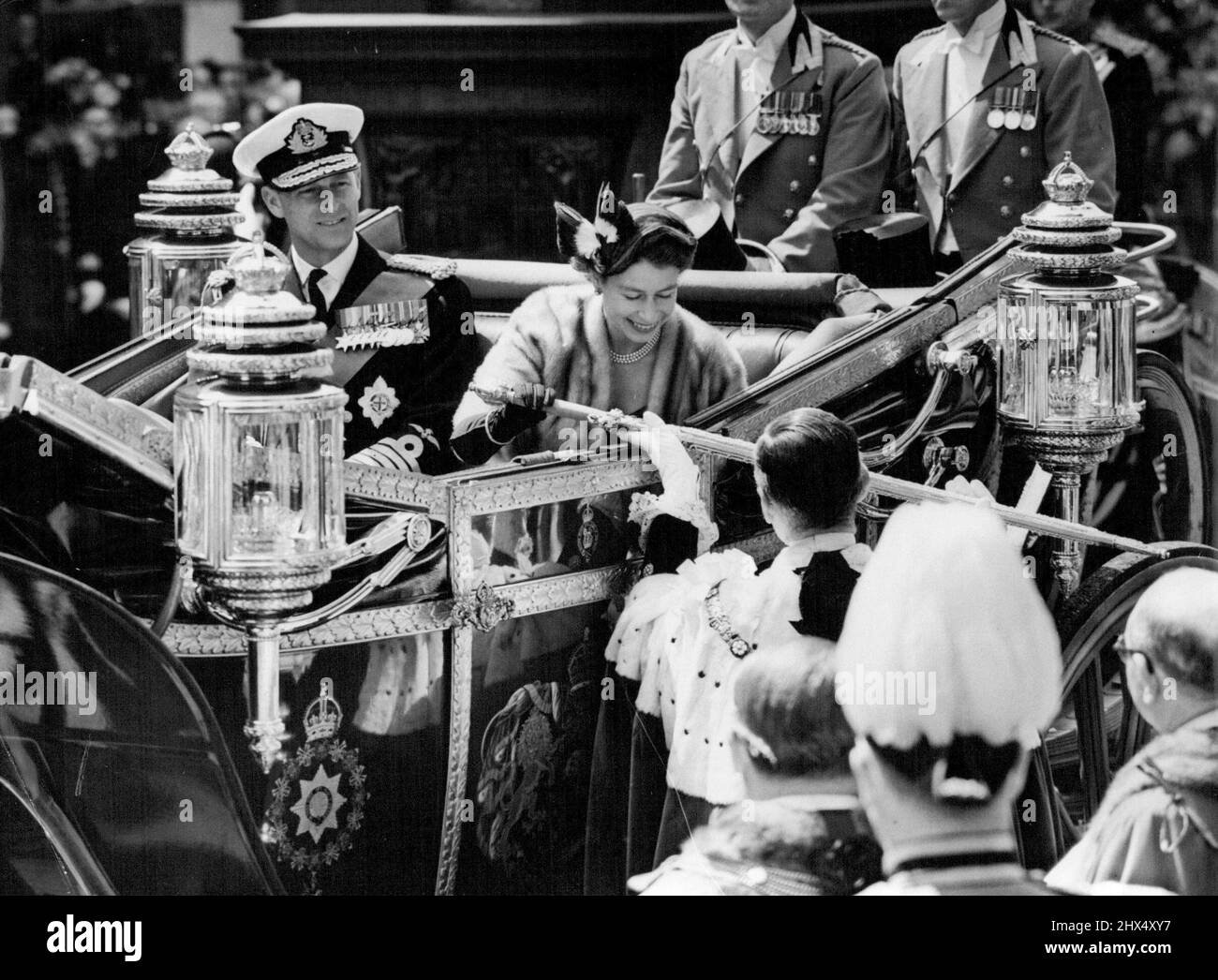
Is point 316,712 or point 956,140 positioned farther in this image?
point 956,140

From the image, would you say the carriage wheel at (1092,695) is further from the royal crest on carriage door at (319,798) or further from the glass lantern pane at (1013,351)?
the royal crest on carriage door at (319,798)

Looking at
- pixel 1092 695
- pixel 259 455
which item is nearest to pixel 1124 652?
pixel 1092 695

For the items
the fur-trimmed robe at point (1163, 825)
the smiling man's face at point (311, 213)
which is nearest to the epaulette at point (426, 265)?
the smiling man's face at point (311, 213)

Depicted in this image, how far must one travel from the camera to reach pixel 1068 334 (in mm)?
4836

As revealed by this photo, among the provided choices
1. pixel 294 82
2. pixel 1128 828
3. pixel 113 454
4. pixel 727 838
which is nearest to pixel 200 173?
pixel 294 82

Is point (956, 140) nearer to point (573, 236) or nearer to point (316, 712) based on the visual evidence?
point (573, 236)

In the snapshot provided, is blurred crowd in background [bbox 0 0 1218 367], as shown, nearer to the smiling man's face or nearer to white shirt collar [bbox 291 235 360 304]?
the smiling man's face

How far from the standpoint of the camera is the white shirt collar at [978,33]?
4.86 m

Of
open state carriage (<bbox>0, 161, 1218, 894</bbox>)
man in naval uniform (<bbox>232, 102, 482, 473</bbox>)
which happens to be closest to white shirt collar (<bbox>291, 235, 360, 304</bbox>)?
man in naval uniform (<bbox>232, 102, 482, 473</bbox>)

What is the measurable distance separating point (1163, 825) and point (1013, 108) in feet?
5.51

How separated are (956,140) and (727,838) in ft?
5.53

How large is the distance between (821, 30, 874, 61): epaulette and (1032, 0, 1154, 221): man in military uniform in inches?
16.2

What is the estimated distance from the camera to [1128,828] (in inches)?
191

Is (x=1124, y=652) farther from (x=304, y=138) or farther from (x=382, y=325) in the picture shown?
(x=304, y=138)
